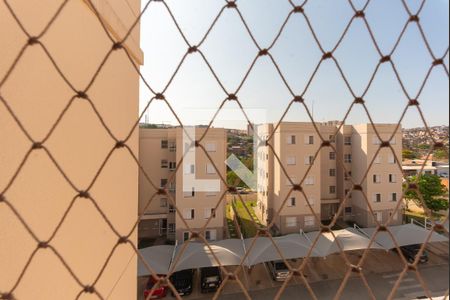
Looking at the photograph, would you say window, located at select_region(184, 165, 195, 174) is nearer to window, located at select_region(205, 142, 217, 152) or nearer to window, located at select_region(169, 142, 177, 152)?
window, located at select_region(205, 142, 217, 152)

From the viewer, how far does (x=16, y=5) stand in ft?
1.46

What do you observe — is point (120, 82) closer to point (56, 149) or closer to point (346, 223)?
point (56, 149)

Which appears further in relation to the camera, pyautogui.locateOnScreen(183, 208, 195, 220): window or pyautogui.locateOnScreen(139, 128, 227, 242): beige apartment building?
pyautogui.locateOnScreen(183, 208, 195, 220): window

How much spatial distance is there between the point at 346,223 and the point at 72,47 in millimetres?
7787

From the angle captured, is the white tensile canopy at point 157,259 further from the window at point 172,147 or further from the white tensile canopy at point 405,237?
the white tensile canopy at point 405,237

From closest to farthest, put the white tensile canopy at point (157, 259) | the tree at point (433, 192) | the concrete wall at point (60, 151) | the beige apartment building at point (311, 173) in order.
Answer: the concrete wall at point (60, 151), the white tensile canopy at point (157, 259), the tree at point (433, 192), the beige apartment building at point (311, 173)

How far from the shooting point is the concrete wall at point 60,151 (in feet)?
1.42

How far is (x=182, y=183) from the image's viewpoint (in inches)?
217

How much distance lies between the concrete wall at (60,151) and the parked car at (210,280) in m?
3.90

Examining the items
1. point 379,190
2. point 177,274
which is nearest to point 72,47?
point 177,274

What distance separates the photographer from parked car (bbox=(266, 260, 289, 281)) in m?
4.57

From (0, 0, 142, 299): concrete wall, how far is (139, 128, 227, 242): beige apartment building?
12.4 feet

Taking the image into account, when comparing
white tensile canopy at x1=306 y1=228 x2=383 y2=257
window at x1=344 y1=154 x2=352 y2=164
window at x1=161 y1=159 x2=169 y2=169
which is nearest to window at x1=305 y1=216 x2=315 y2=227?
white tensile canopy at x1=306 y1=228 x2=383 y2=257

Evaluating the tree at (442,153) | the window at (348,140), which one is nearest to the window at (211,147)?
the window at (348,140)
